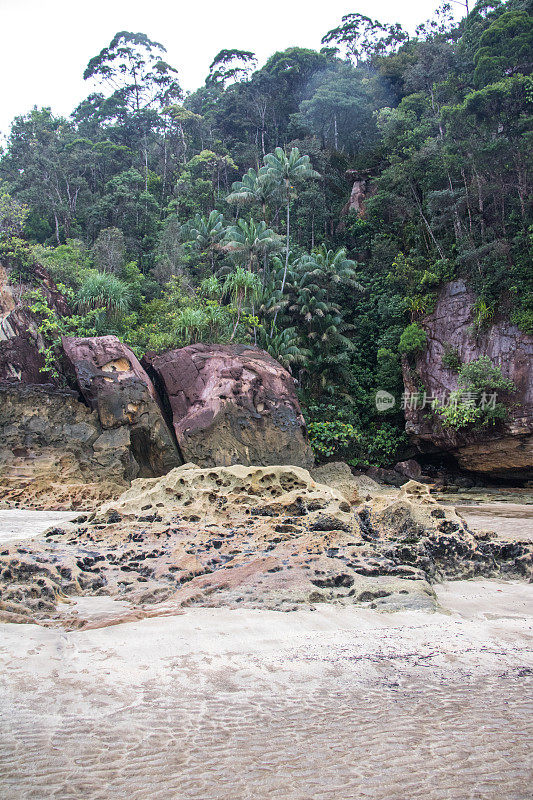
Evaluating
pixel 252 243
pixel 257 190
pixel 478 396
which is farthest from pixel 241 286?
pixel 478 396

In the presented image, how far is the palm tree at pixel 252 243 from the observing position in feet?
73.4

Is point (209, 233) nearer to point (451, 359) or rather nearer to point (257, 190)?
point (257, 190)

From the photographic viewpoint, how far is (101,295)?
60.5ft

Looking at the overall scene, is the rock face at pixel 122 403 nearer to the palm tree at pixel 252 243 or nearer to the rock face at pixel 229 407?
the rock face at pixel 229 407

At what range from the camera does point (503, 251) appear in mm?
18453

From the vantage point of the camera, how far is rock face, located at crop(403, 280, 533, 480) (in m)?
17.3

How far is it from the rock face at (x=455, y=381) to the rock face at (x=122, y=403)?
10.4 metres

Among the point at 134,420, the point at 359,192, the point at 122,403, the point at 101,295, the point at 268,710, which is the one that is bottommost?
the point at 134,420

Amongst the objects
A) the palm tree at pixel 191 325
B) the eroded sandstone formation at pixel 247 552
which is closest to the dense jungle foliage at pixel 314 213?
the palm tree at pixel 191 325

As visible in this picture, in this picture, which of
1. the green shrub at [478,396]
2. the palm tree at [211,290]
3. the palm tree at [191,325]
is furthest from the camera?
the palm tree at [211,290]

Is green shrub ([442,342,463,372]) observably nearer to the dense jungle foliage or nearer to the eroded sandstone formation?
the dense jungle foliage

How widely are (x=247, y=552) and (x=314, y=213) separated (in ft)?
87.5

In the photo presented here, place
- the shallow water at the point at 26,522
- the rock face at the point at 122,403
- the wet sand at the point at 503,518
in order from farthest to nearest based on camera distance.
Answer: the rock face at the point at 122,403, the wet sand at the point at 503,518, the shallow water at the point at 26,522

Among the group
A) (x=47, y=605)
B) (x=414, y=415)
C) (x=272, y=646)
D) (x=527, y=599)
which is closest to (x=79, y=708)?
(x=272, y=646)
